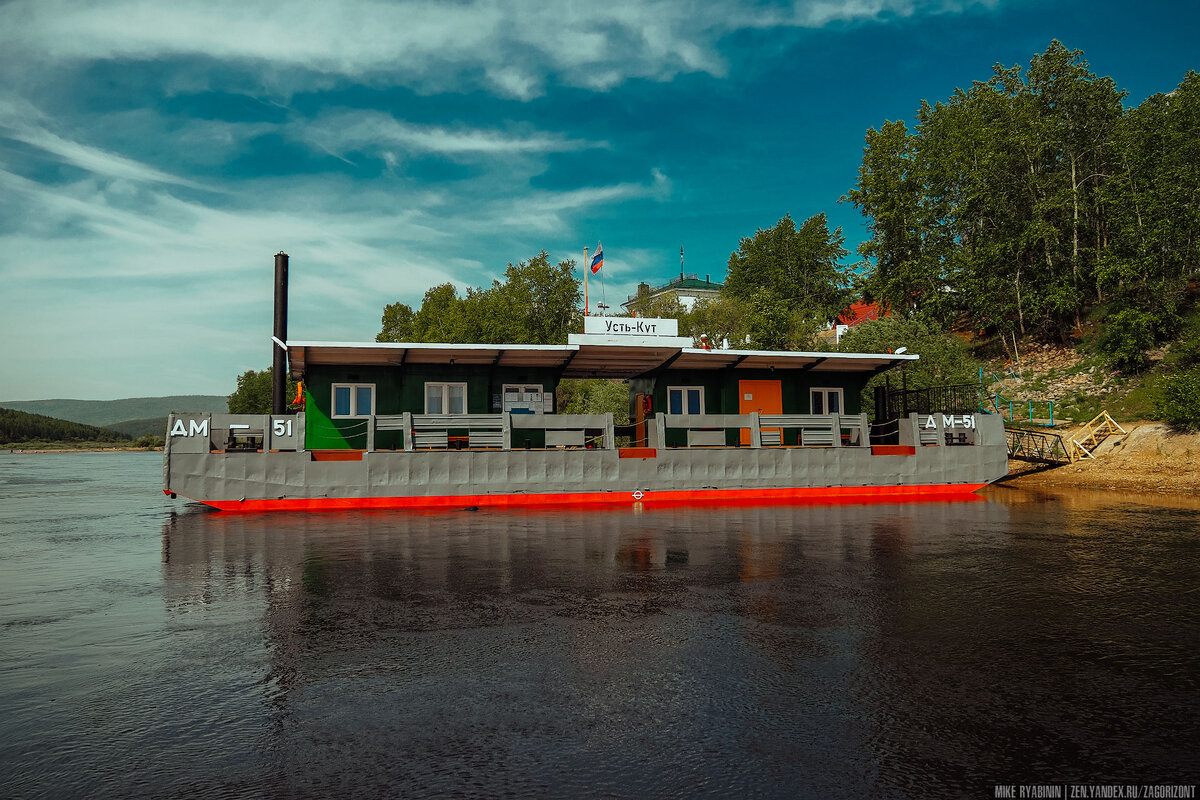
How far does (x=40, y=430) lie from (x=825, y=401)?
18943 cm

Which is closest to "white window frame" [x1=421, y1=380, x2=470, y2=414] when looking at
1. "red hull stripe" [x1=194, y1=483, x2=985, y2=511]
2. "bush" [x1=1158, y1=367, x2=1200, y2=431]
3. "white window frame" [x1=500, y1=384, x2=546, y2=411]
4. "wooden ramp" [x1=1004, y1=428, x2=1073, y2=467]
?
"white window frame" [x1=500, y1=384, x2=546, y2=411]

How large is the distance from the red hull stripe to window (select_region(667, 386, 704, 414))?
606 cm

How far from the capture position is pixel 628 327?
22312 millimetres

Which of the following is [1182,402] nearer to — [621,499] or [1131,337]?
[1131,337]

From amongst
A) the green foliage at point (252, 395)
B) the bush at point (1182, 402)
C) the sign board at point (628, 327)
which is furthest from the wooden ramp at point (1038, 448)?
the green foliage at point (252, 395)

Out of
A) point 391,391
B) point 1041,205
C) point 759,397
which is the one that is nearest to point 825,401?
point 759,397

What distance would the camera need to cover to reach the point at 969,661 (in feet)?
18.0

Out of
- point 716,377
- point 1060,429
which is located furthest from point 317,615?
point 1060,429

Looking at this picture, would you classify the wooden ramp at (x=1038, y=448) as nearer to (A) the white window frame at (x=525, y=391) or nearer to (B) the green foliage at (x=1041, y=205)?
(B) the green foliage at (x=1041, y=205)

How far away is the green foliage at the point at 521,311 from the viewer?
5784 centimetres

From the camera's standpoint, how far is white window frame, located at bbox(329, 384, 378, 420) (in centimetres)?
2270

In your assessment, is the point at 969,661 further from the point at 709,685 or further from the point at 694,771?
the point at 694,771

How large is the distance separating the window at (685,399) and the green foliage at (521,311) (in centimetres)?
3097

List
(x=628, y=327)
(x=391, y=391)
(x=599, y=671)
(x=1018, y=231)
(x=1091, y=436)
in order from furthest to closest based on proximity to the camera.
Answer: (x=1018, y=231), (x=1091, y=436), (x=391, y=391), (x=628, y=327), (x=599, y=671)
